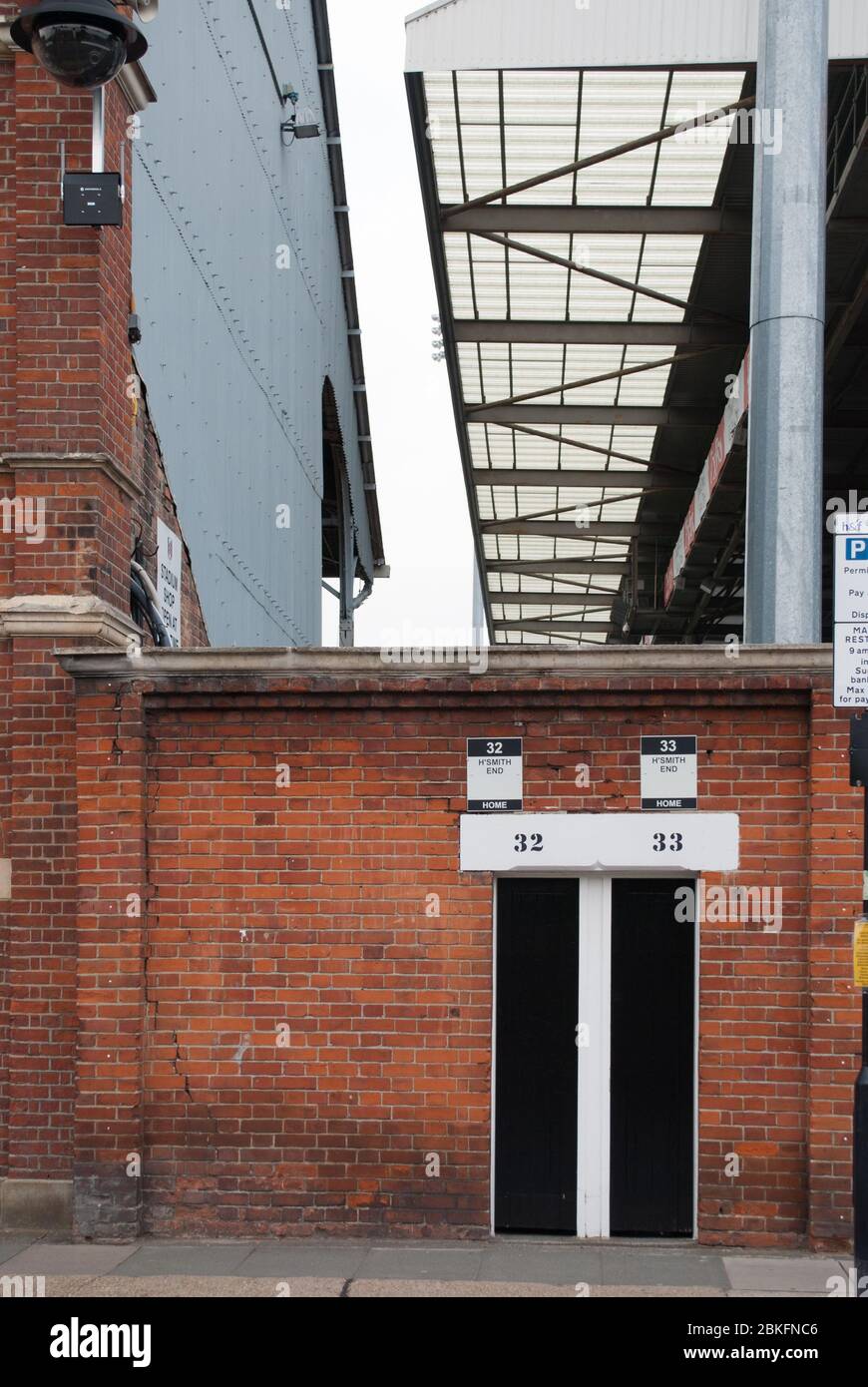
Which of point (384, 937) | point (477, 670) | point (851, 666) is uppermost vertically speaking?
point (477, 670)

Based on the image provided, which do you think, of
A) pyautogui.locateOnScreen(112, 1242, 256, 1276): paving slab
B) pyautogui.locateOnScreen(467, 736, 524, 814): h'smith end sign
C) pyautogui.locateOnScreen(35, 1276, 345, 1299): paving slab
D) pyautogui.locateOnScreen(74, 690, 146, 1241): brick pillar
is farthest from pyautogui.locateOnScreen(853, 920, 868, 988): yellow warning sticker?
pyautogui.locateOnScreen(74, 690, 146, 1241): brick pillar

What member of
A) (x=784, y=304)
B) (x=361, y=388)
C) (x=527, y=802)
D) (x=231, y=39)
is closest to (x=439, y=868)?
(x=527, y=802)

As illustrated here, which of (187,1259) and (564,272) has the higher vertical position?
(564,272)

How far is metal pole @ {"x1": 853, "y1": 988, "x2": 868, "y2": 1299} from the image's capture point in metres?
7.45

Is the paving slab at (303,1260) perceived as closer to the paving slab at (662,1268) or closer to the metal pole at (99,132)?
the paving slab at (662,1268)

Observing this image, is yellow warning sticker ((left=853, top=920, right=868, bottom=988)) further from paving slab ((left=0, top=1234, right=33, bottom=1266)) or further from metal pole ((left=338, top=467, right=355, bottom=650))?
metal pole ((left=338, top=467, right=355, bottom=650))

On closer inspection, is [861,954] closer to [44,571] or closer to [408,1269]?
[408,1269]

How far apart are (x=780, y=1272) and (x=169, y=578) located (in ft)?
23.5

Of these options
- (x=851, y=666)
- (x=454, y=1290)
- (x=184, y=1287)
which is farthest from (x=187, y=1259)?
(x=851, y=666)

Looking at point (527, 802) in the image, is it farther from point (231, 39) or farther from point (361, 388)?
point (361, 388)

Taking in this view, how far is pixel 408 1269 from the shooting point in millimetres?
8797

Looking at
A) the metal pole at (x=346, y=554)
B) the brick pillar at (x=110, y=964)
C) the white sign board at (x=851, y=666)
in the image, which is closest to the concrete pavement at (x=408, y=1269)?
the brick pillar at (x=110, y=964)

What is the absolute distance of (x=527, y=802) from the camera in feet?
31.7

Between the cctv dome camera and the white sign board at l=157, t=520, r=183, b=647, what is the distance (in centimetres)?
395
